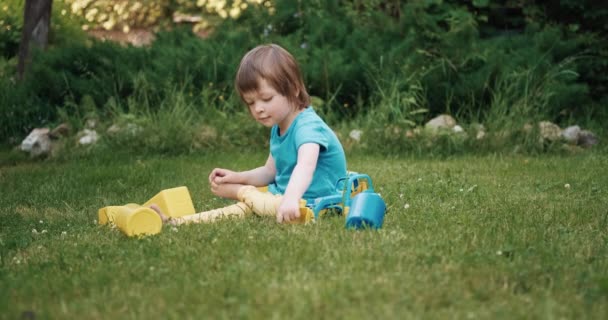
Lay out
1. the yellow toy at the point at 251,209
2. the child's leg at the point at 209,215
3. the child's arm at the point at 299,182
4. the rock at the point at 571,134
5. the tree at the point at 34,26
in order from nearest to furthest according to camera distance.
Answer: the yellow toy at the point at 251,209, the child's arm at the point at 299,182, the child's leg at the point at 209,215, the rock at the point at 571,134, the tree at the point at 34,26

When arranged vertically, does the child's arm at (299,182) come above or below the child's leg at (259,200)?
above

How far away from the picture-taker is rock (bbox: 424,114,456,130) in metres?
6.56

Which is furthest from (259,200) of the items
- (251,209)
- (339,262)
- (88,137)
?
(88,137)

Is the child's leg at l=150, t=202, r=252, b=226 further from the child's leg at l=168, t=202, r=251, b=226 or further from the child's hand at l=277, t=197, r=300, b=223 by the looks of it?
the child's hand at l=277, t=197, r=300, b=223

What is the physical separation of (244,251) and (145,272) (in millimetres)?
395

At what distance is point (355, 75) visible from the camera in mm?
7203

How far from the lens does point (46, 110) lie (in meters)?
7.46

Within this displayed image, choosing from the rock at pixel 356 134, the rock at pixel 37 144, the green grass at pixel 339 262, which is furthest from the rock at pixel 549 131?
the rock at pixel 37 144

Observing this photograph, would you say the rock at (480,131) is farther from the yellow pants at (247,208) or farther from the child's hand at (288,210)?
the child's hand at (288,210)

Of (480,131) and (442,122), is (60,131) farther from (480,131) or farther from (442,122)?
(480,131)

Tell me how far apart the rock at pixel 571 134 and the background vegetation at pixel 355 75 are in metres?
0.28

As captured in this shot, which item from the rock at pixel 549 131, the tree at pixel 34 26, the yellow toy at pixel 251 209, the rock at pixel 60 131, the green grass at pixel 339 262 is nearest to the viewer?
the green grass at pixel 339 262

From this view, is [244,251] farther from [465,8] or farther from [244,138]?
[465,8]

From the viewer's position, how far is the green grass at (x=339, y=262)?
2.42 metres
